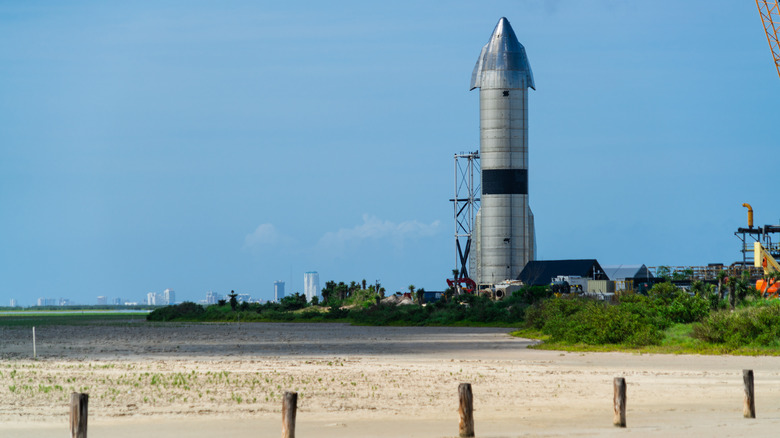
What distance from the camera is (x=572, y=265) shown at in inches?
3907

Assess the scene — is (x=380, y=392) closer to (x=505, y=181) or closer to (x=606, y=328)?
(x=606, y=328)

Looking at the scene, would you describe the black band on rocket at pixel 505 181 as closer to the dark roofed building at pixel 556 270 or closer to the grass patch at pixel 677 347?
the dark roofed building at pixel 556 270

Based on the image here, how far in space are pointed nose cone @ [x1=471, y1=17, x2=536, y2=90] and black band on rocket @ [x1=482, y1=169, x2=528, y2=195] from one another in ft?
27.1

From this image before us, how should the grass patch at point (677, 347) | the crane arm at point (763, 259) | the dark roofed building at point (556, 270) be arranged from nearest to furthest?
1. the grass patch at point (677, 347)
2. the crane arm at point (763, 259)
3. the dark roofed building at point (556, 270)

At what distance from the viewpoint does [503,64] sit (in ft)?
328

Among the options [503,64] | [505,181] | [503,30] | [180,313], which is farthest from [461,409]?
[180,313]

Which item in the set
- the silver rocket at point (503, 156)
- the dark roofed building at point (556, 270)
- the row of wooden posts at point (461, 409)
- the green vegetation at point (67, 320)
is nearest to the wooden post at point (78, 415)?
the row of wooden posts at point (461, 409)

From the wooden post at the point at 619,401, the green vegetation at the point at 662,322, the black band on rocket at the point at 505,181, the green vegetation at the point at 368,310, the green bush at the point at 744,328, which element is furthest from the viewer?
the black band on rocket at the point at 505,181

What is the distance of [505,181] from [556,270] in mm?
9860

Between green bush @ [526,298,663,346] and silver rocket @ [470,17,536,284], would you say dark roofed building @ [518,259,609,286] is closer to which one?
silver rocket @ [470,17,536,284]

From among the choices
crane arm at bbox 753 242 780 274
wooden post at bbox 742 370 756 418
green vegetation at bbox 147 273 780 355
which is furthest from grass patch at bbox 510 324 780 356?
crane arm at bbox 753 242 780 274

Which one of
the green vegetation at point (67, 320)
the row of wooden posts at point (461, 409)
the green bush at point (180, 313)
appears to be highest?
the row of wooden posts at point (461, 409)

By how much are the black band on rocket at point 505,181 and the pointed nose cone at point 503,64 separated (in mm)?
8270

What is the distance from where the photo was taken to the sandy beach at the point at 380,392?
2067cm
